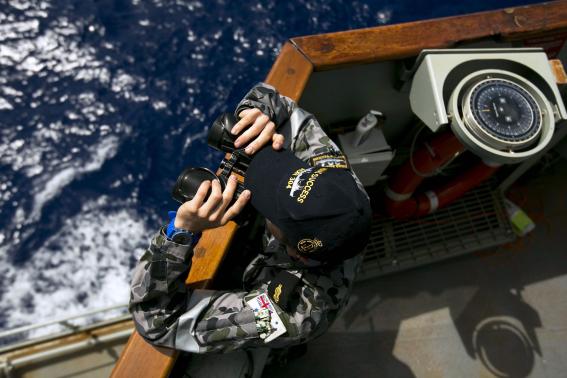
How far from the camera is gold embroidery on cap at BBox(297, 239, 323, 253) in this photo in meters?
1.15

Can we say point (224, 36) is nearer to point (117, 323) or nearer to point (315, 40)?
point (315, 40)

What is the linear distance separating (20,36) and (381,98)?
10.1 feet

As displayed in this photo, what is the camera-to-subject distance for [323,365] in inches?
95.3

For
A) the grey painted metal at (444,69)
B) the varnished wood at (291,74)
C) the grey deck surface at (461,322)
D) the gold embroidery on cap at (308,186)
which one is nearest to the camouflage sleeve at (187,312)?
the gold embroidery on cap at (308,186)

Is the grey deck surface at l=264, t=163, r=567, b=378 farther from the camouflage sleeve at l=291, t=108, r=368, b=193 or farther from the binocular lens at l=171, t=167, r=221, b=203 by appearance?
the binocular lens at l=171, t=167, r=221, b=203

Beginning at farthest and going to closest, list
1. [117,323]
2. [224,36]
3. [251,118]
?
[224,36], [117,323], [251,118]

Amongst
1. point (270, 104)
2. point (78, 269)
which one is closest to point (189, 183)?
point (270, 104)

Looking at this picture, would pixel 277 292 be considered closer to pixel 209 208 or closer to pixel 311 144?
pixel 209 208

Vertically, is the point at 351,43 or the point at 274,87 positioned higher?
the point at 351,43

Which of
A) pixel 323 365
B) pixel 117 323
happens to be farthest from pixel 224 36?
pixel 323 365

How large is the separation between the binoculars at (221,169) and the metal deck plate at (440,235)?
4.39ft

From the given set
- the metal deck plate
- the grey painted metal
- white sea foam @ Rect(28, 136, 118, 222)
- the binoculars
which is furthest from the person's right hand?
white sea foam @ Rect(28, 136, 118, 222)

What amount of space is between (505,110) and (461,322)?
1.42 meters

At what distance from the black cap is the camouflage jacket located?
0.60 ft
